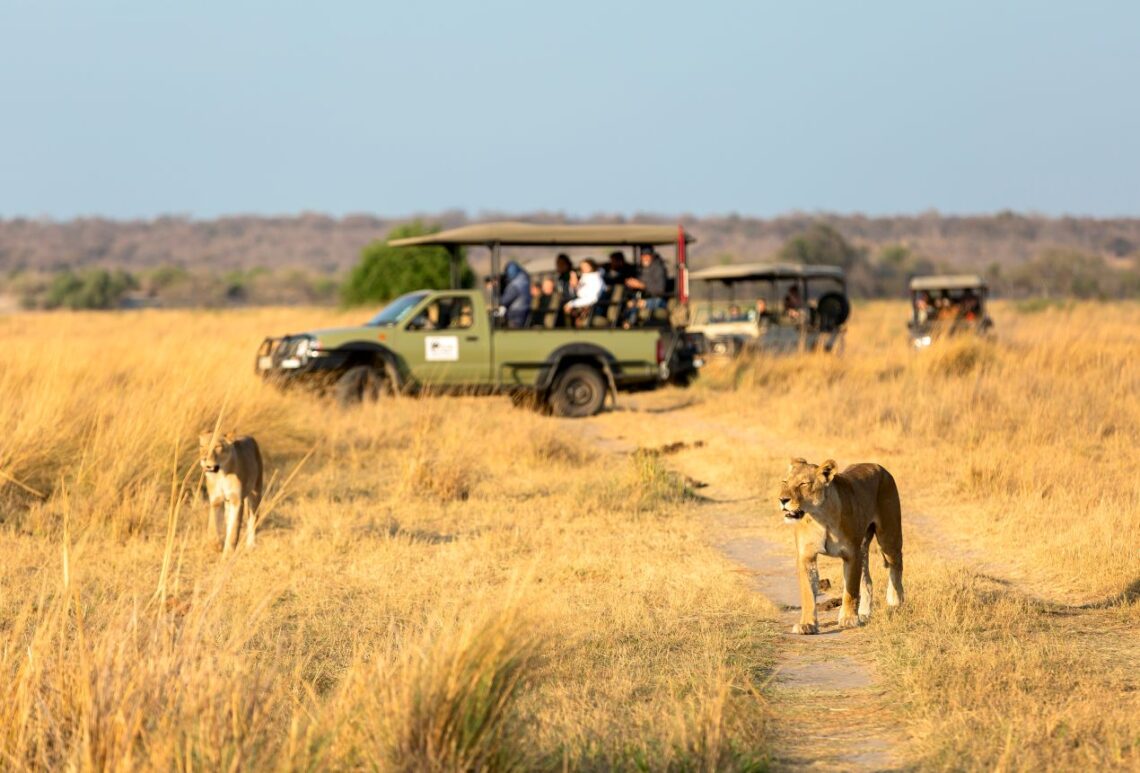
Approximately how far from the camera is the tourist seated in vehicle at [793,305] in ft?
Answer: 88.0

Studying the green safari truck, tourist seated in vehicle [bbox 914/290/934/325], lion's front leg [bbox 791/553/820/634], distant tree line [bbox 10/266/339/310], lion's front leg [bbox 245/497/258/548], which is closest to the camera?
lion's front leg [bbox 791/553/820/634]

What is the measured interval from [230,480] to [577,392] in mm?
9647

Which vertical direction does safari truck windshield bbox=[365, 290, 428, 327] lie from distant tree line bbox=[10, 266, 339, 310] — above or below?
above

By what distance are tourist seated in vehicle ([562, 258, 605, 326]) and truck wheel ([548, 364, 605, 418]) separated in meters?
0.63

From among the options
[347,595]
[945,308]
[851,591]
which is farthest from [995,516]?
[945,308]

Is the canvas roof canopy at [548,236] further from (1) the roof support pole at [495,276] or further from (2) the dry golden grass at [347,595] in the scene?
(2) the dry golden grass at [347,595]

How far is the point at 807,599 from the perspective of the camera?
24.4 feet

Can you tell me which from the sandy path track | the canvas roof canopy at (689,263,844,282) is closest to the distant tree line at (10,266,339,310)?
the canvas roof canopy at (689,263,844,282)

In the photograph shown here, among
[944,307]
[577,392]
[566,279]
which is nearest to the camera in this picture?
[577,392]

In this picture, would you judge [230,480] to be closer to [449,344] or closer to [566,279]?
[449,344]

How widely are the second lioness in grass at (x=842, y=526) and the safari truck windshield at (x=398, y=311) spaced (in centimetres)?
1142

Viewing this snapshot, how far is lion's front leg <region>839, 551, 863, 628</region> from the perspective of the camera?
7.50 meters

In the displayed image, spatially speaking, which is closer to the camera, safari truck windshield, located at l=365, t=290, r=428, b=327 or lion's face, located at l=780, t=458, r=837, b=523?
lion's face, located at l=780, t=458, r=837, b=523

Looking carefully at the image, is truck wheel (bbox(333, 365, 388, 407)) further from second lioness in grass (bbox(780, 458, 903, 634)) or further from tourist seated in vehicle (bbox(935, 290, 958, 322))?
tourist seated in vehicle (bbox(935, 290, 958, 322))
